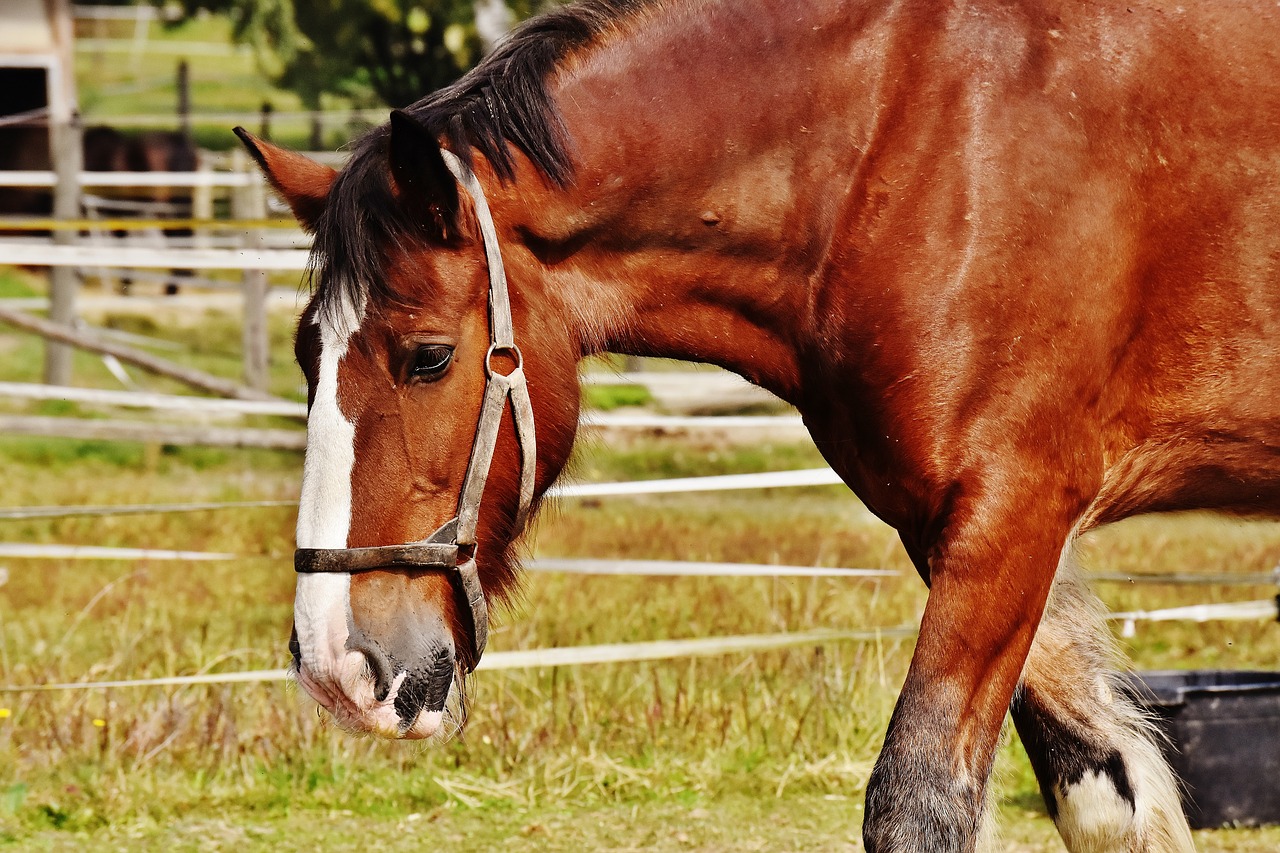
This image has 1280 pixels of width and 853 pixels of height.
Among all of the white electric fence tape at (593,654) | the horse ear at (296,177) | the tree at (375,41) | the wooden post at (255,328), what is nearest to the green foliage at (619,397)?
the wooden post at (255,328)

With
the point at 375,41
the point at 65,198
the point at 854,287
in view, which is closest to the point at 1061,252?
the point at 854,287

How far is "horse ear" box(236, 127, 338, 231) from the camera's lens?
9.27 feet

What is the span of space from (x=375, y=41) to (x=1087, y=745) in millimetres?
14661

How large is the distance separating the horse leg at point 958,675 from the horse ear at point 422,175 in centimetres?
110

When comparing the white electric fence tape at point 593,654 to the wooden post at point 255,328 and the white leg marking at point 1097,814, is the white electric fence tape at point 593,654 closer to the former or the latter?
the white leg marking at point 1097,814

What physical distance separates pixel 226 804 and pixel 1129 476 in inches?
112

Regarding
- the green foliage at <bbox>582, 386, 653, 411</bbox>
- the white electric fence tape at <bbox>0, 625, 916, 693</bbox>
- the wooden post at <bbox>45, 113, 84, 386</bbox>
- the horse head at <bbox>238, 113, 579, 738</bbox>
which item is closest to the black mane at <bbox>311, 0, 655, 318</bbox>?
the horse head at <bbox>238, 113, 579, 738</bbox>

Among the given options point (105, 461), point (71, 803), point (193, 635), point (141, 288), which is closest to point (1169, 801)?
point (71, 803)

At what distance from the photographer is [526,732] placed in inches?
179

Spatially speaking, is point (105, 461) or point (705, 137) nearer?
point (705, 137)

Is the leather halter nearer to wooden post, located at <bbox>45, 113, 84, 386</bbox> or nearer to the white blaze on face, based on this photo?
the white blaze on face

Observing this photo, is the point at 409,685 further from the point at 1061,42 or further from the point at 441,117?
the point at 1061,42

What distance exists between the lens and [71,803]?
4133 millimetres

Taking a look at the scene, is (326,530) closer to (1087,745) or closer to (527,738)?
(1087,745)
